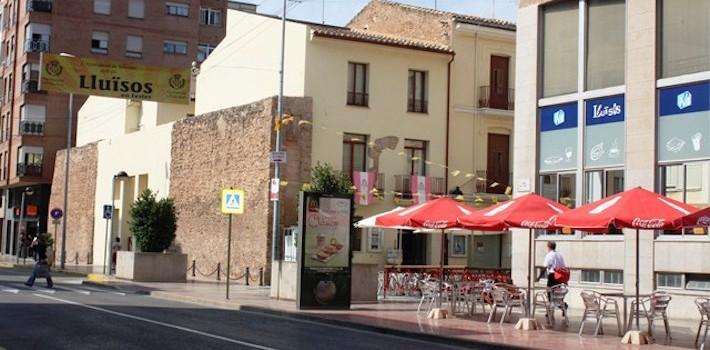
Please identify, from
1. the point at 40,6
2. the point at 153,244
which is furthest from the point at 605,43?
the point at 40,6

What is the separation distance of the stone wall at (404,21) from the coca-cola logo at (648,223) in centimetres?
2468

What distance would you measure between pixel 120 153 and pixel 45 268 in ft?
72.8

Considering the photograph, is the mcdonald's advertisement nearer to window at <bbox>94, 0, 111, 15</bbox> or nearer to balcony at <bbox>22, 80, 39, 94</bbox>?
balcony at <bbox>22, 80, 39, 94</bbox>

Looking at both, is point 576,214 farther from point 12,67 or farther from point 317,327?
point 12,67

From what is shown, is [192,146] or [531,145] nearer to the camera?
[531,145]

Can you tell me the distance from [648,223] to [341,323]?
6.83m

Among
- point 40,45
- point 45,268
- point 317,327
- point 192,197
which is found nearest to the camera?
point 317,327

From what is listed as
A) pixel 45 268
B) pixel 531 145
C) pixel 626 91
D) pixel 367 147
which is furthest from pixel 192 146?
pixel 626 91

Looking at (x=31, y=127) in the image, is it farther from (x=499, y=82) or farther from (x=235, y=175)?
(x=499, y=82)

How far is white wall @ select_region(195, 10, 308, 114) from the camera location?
3622cm

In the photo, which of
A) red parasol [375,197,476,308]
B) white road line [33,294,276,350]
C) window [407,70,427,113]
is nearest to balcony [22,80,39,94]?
window [407,70,427,113]

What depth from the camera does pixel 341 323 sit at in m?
18.9

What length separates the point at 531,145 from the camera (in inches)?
951

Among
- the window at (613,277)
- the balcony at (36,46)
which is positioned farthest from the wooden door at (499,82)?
the balcony at (36,46)
